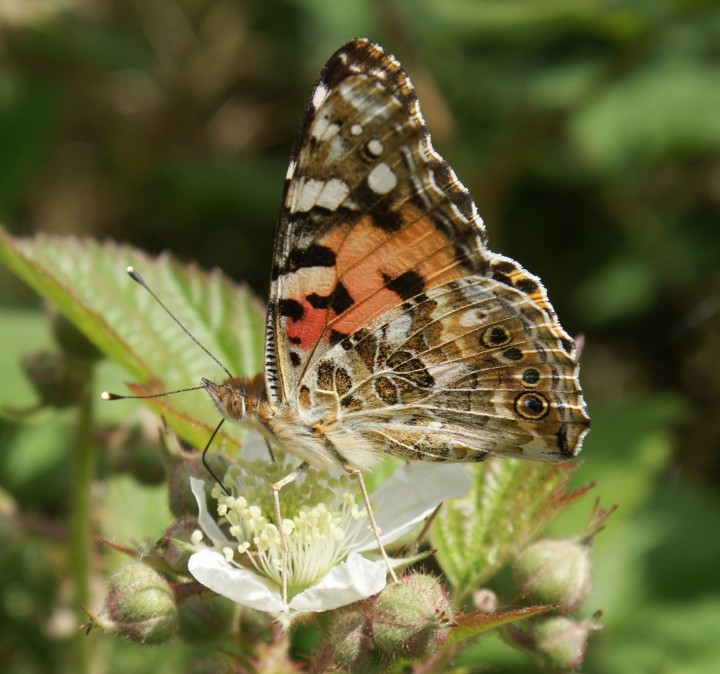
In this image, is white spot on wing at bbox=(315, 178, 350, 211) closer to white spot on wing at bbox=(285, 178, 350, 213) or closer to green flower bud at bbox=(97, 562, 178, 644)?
white spot on wing at bbox=(285, 178, 350, 213)

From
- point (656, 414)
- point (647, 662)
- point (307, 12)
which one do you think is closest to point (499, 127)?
point (307, 12)

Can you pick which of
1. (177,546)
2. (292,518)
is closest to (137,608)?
(177,546)

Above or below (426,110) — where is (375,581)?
below

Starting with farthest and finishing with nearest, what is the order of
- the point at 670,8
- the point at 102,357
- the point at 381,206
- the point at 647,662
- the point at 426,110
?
the point at 426,110
the point at 670,8
the point at 647,662
the point at 102,357
the point at 381,206

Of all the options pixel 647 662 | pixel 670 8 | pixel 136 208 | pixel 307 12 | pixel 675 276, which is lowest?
pixel 647 662

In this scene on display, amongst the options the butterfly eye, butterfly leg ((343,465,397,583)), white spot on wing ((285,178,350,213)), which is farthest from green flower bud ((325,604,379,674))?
white spot on wing ((285,178,350,213))

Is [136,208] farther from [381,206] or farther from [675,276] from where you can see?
[381,206]

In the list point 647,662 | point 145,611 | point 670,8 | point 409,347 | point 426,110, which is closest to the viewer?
point 145,611
